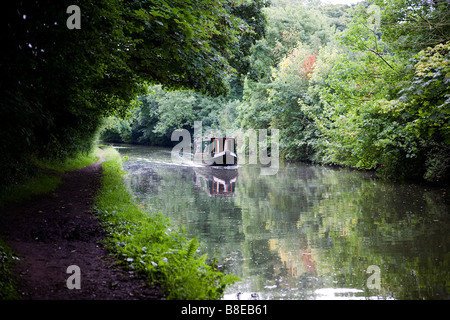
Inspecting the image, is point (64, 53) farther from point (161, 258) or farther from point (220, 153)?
point (220, 153)

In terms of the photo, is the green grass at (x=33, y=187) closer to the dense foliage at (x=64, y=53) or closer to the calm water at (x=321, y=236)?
the dense foliage at (x=64, y=53)

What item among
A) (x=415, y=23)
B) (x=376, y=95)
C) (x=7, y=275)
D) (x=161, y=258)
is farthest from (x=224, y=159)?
(x=7, y=275)

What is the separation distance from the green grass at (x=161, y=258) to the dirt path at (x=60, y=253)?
19 centimetres

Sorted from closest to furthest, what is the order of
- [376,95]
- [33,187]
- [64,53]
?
1. [64,53]
2. [33,187]
3. [376,95]

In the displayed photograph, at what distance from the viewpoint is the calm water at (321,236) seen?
5.76 m

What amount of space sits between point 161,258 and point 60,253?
162 centimetres

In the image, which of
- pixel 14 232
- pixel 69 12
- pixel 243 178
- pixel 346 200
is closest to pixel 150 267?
pixel 14 232

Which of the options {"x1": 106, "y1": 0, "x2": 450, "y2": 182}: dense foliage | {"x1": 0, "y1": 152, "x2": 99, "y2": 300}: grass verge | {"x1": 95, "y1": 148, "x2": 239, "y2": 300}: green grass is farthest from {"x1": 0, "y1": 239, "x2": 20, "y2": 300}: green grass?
{"x1": 106, "y1": 0, "x2": 450, "y2": 182}: dense foliage

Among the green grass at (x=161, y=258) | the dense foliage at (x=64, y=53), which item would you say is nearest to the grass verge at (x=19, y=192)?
the dense foliage at (x=64, y=53)

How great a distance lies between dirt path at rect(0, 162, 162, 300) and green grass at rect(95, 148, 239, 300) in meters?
Result: 0.19

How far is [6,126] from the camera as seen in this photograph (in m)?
3.85

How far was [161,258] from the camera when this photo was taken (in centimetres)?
528

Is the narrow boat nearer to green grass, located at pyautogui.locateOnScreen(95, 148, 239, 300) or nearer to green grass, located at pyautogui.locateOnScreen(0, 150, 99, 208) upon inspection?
green grass, located at pyautogui.locateOnScreen(0, 150, 99, 208)

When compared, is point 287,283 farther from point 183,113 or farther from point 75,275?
point 183,113
